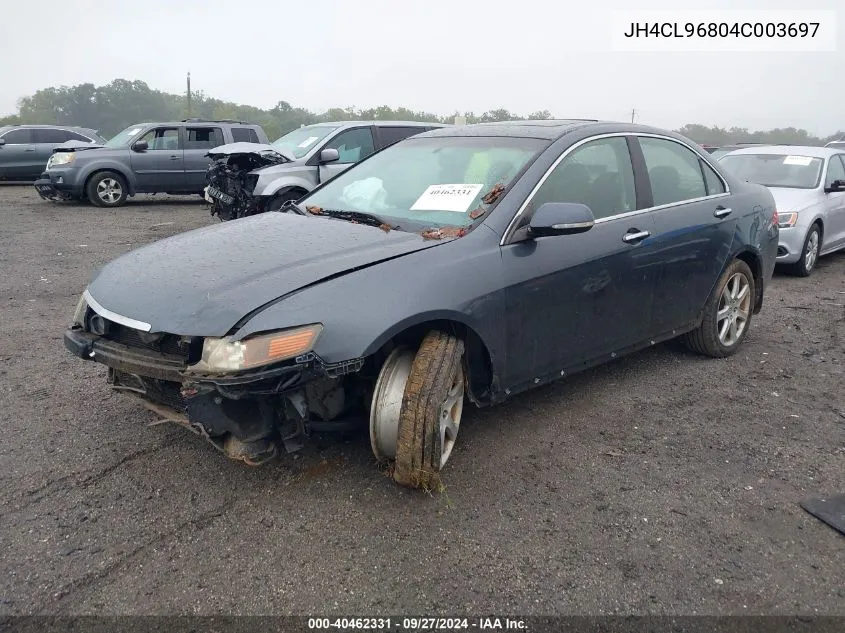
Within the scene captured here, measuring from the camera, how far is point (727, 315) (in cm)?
502

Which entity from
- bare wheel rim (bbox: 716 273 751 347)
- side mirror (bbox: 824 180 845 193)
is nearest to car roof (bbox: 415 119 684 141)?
bare wheel rim (bbox: 716 273 751 347)

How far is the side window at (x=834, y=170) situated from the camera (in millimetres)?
8737

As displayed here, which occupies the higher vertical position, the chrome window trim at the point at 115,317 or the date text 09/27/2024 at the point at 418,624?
the chrome window trim at the point at 115,317

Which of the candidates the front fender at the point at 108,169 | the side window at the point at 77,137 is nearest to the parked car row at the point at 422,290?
the front fender at the point at 108,169

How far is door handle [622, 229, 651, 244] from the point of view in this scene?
13.1 ft

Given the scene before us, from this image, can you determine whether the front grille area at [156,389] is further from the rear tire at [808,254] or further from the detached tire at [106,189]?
the detached tire at [106,189]

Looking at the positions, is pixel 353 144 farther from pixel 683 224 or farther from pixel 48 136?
pixel 48 136

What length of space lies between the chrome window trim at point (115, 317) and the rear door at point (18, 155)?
16.8m

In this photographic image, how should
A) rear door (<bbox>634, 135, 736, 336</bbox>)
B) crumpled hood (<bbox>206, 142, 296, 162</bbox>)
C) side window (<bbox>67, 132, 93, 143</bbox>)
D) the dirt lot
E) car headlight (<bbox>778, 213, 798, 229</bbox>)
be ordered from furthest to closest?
side window (<bbox>67, 132, 93, 143</bbox>) → crumpled hood (<bbox>206, 142, 296, 162</bbox>) → car headlight (<bbox>778, 213, 798, 229</bbox>) → rear door (<bbox>634, 135, 736, 336</bbox>) → the dirt lot

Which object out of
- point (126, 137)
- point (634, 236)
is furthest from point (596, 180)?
point (126, 137)

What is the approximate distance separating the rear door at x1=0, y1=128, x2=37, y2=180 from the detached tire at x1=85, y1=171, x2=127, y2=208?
5.03 meters

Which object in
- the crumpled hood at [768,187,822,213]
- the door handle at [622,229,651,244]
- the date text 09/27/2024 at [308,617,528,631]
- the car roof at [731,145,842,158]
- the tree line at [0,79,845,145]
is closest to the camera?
the date text 09/27/2024 at [308,617,528,631]

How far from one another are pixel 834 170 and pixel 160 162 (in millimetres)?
11820

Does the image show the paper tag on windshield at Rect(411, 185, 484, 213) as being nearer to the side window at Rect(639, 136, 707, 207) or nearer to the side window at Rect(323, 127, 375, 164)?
the side window at Rect(639, 136, 707, 207)
